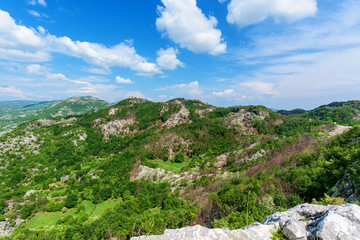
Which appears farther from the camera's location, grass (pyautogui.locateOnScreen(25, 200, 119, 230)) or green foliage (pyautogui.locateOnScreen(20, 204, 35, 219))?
green foliage (pyautogui.locateOnScreen(20, 204, 35, 219))

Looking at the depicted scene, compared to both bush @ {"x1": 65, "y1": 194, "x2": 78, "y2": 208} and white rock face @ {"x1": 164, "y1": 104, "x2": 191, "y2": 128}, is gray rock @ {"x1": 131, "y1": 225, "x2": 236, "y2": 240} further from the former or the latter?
white rock face @ {"x1": 164, "y1": 104, "x2": 191, "y2": 128}

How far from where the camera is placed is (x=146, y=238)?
9891mm

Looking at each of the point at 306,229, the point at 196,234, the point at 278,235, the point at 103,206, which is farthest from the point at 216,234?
the point at 103,206

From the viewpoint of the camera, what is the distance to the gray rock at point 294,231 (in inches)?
294

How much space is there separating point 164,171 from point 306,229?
227ft

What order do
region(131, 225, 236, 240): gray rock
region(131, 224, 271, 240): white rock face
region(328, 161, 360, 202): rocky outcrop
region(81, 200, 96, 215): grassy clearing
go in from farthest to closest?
region(81, 200, 96, 215): grassy clearing
region(328, 161, 360, 202): rocky outcrop
region(131, 225, 236, 240): gray rock
region(131, 224, 271, 240): white rock face

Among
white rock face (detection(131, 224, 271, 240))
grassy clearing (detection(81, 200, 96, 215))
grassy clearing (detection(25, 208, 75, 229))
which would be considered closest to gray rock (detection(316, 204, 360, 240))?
white rock face (detection(131, 224, 271, 240))

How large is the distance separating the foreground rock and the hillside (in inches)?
219

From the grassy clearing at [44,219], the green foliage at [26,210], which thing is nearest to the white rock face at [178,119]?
the grassy clearing at [44,219]

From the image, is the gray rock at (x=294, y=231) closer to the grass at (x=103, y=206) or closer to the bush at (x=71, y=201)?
the grass at (x=103, y=206)

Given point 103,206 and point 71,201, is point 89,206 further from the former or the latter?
point 71,201

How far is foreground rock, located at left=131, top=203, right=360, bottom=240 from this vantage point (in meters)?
7.00

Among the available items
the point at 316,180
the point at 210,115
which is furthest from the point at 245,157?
the point at 210,115

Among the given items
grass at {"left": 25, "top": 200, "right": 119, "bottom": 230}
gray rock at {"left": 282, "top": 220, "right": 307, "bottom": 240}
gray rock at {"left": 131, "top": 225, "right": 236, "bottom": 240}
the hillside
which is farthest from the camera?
grass at {"left": 25, "top": 200, "right": 119, "bottom": 230}
